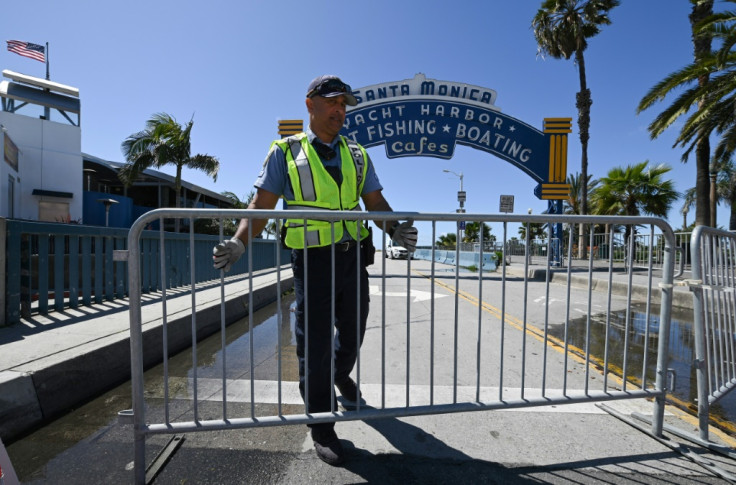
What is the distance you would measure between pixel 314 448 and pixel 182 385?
153cm

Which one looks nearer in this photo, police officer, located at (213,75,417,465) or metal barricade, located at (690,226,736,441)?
police officer, located at (213,75,417,465)

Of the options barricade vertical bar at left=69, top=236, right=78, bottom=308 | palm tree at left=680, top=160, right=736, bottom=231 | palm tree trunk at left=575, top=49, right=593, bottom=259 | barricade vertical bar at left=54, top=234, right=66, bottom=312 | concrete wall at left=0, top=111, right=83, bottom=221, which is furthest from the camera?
palm tree at left=680, top=160, right=736, bottom=231

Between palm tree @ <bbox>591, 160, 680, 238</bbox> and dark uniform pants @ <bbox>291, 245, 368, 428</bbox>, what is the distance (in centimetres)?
2718

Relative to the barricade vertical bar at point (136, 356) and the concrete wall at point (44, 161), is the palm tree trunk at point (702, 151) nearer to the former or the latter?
the barricade vertical bar at point (136, 356)

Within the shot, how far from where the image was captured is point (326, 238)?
2.24m

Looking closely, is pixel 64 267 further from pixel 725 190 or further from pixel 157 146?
pixel 725 190

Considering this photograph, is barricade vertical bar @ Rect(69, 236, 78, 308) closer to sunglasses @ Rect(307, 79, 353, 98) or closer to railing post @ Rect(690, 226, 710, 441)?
sunglasses @ Rect(307, 79, 353, 98)

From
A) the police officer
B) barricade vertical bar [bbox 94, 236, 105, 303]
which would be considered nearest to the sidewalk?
the police officer

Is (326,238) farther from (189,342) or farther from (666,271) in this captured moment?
(189,342)

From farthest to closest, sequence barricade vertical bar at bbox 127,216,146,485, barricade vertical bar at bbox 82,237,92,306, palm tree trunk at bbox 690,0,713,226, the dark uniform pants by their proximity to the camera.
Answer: palm tree trunk at bbox 690,0,713,226 → barricade vertical bar at bbox 82,237,92,306 → the dark uniform pants → barricade vertical bar at bbox 127,216,146,485

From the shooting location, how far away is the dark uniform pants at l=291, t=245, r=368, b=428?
86.6 inches

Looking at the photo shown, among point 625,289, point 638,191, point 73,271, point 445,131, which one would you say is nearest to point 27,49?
point 445,131

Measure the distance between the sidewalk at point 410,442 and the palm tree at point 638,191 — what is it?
26.3 m

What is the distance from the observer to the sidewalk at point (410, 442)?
1932 mm
